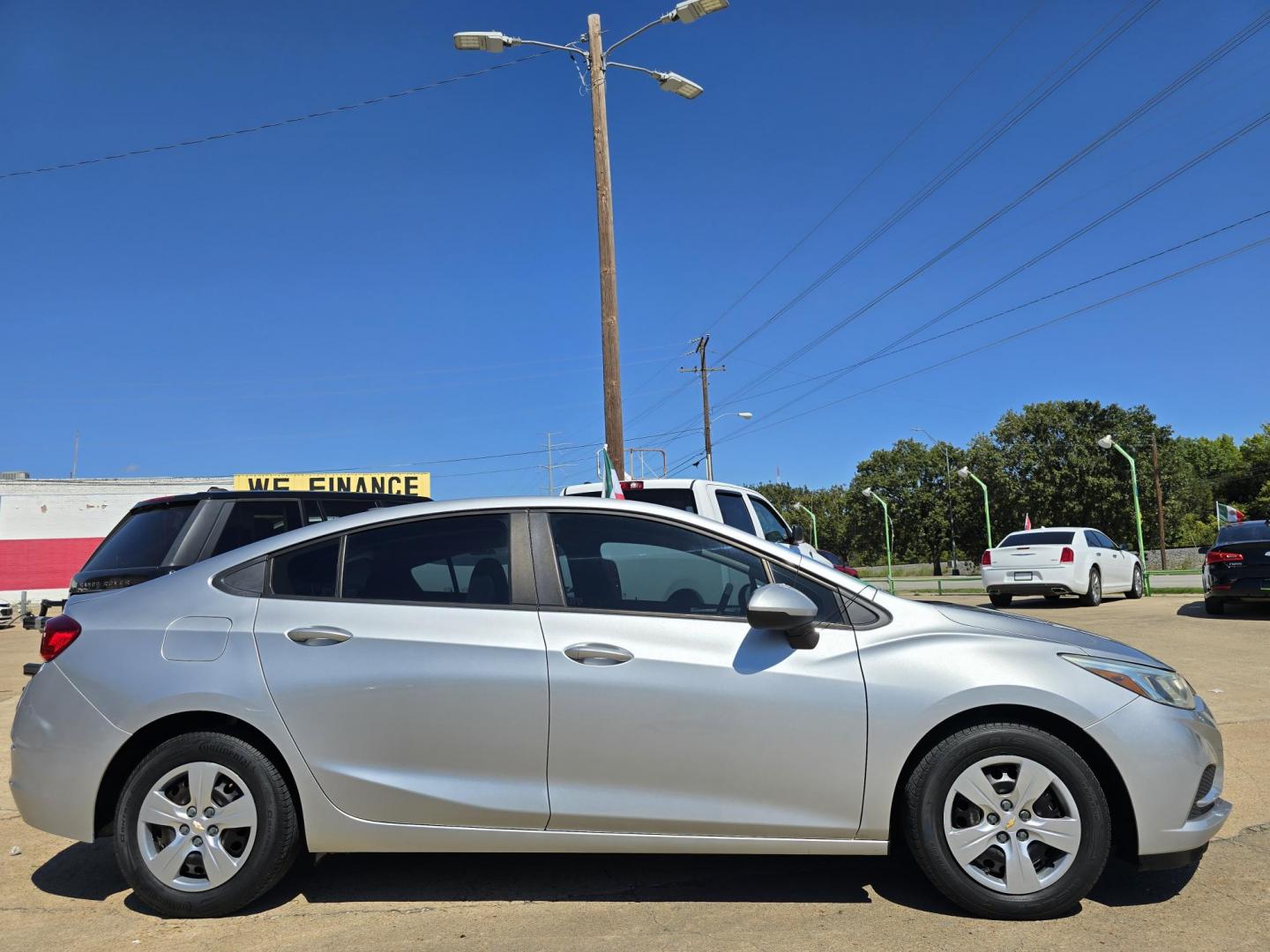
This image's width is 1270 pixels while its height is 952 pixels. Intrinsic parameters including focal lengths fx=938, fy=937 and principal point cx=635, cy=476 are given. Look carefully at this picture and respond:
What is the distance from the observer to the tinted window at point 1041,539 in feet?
59.6

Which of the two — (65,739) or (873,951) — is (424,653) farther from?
(873,951)

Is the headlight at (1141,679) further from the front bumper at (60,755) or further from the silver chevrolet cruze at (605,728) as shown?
the front bumper at (60,755)

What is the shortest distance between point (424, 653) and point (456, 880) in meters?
1.13

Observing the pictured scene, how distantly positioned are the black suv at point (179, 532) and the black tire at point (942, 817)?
Answer: 12.9ft

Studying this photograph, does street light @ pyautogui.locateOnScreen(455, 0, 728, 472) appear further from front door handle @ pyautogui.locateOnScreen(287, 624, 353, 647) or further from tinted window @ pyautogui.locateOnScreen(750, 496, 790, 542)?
front door handle @ pyautogui.locateOnScreen(287, 624, 353, 647)

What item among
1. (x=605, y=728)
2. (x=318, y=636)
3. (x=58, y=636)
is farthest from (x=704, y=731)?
(x=58, y=636)

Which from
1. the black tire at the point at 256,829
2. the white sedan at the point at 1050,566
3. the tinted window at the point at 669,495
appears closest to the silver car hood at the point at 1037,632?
the black tire at the point at 256,829

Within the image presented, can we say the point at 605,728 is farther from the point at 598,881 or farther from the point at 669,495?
the point at 669,495

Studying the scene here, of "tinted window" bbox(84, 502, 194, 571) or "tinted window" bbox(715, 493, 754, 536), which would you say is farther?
"tinted window" bbox(715, 493, 754, 536)

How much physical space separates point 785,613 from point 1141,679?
1.42 metres

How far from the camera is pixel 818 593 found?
12.1 feet

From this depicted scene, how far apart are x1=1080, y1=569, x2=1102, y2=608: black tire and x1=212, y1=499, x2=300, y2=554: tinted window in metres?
15.7

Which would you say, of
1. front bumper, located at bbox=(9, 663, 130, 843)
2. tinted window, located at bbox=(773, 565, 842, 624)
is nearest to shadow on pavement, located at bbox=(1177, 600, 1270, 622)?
tinted window, located at bbox=(773, 565, 842, 624)

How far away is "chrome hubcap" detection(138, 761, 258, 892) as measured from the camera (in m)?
3.59
